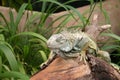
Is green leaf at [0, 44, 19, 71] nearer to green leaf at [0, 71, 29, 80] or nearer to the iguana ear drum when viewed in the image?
green leaf at [0, 71, 29, 80]

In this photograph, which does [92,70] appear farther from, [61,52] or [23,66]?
[23,66]

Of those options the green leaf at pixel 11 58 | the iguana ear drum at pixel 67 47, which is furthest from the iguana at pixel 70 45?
the green leaf at pixel 11 58

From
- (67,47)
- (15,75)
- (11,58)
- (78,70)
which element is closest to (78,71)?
(78,70)

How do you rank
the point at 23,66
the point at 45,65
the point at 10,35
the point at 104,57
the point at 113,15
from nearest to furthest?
the point at 45,65
the point at 104,57
the point at 23,66
the point at 10,35
the point at 113,15

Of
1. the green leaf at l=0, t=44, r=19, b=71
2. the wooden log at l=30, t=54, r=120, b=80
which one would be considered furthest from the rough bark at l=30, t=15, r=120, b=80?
the green leaf at l=0, t=44, r=19, b=71

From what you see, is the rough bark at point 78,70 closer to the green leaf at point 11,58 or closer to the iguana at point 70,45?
the iguana at point 70,45

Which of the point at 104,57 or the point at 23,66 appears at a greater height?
the point at 104,57

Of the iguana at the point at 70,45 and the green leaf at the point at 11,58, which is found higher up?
the iguana at the point at 70,45

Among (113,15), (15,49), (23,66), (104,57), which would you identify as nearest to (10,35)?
(15,49)
